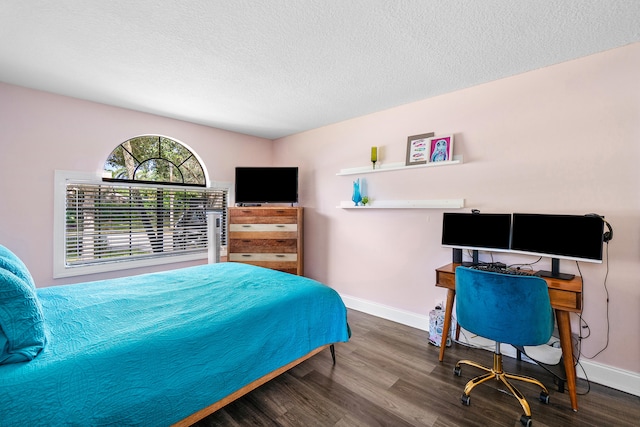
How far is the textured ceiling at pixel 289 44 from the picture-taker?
1621 mm

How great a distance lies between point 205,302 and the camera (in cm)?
181

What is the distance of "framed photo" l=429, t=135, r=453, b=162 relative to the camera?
2.75 m

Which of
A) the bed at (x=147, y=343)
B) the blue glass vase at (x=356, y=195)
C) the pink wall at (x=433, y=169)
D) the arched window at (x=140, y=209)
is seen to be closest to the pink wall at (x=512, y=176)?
the pink wall at (x=433, y=169)

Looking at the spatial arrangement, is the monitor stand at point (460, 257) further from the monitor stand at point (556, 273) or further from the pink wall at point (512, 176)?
the monitor stand at point (556, 273)

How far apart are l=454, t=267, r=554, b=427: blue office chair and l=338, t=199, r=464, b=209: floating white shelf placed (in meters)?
1.07

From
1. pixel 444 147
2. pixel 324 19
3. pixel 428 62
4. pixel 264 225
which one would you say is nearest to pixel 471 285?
pixel 444 147

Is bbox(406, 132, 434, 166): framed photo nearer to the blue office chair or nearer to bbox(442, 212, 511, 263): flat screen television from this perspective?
bbox(442, 212, 511, 263): flat screen television

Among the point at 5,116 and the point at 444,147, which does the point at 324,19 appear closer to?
the point at 444,147

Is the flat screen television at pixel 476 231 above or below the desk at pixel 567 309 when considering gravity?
above

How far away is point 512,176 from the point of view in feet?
8.02

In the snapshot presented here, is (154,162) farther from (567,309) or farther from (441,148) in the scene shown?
(567,309)

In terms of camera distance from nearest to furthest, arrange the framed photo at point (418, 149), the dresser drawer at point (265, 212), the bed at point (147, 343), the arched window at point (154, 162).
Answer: the bed at point (147, 343) < the framed photo at point (418, 149) < the arched window at point (154, 162) < the dresser drawer at point (265, 212)

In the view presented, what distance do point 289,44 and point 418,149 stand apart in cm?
172

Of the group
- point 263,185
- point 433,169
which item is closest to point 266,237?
point 263,185
